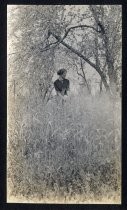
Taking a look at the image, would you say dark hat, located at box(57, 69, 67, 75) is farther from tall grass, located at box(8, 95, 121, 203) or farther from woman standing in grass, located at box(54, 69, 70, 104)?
tall grass, located at box(8, 95, 121, 203)

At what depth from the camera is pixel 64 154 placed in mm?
1836

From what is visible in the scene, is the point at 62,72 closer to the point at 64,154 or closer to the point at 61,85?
the point at 61,85

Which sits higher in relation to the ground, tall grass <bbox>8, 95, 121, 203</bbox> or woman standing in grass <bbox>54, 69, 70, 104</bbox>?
woman standing in grass <bbox>54, 69, 70, 104</bbox>

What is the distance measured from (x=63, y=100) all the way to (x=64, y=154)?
0.23 meters

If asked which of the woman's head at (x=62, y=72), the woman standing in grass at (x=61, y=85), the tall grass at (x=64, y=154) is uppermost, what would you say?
the woman's head at (x=62, y=72)

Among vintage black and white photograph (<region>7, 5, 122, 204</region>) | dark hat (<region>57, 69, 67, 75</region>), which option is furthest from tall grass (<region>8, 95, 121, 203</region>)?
dark hat (<region>57, 69, 67, 75</region>)

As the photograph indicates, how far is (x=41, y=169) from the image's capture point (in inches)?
72.3

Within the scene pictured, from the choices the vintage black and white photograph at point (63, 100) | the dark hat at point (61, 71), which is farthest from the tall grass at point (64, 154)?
the dark hat at point (61, 71)

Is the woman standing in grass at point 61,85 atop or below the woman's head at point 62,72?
below

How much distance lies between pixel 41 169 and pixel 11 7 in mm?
712

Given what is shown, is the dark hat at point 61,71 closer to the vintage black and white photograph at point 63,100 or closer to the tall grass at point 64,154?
the vintage black and white photograph at point 63,100

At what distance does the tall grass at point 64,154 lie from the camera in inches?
71.7

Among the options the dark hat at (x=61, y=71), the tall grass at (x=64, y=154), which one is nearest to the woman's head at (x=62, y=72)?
the dark hat at (x=61, y=71)

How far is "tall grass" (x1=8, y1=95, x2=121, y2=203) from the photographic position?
71.7 inches
